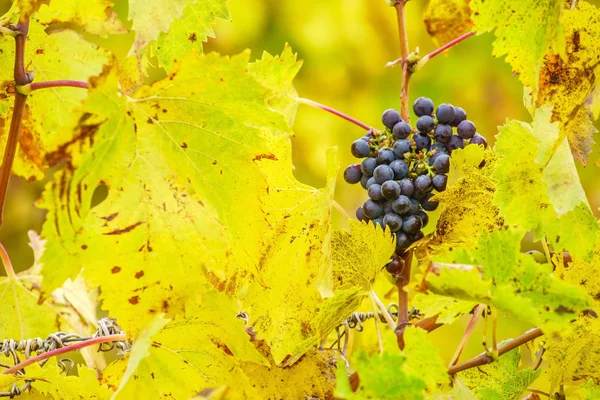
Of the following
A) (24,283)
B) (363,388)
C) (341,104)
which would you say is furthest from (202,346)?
(341,104)

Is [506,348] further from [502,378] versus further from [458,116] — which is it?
[458,116]

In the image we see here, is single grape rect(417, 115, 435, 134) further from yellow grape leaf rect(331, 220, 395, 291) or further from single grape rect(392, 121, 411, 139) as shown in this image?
yellow grape leaf rect(331, 220, 395, 291)

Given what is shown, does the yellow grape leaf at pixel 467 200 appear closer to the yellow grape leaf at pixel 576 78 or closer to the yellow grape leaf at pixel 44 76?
the yellow grape leaf at pixel 576 78

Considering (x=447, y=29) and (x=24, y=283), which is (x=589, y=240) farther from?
(x=24, y=283)

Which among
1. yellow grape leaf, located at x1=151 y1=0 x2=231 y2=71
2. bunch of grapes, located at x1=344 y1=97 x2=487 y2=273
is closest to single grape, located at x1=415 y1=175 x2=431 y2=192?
bunch of grapes, located at x1=344 y1=97 x2=487 y2=273

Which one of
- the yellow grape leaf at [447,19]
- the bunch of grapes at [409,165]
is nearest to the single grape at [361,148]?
the bunch of grapes at [409,165]

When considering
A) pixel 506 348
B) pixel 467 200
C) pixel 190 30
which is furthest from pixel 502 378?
pixel 190 30

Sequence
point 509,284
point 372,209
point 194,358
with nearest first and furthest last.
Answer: point 509,284 < point 194,358 < point 372,209
